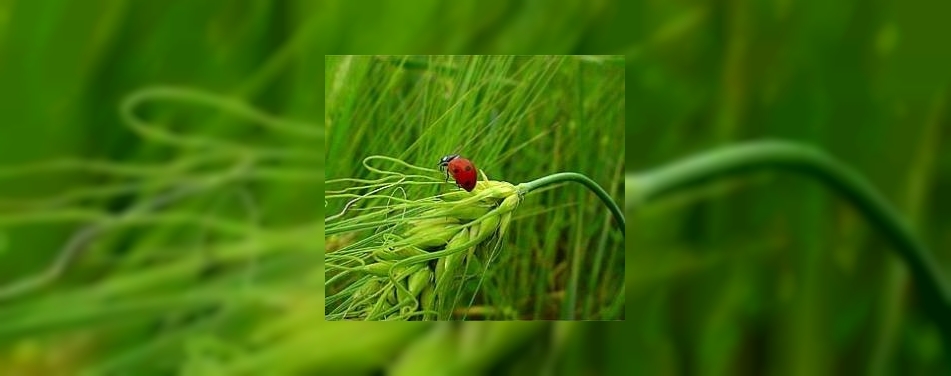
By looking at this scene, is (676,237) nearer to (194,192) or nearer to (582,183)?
(582,183)

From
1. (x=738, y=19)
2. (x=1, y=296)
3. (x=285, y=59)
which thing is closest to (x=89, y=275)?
(x=1, y=296)

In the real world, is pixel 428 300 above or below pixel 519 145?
below

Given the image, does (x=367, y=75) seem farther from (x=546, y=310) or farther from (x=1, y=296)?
(x=1, y=296)

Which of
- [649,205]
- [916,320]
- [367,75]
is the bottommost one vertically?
[916,320]

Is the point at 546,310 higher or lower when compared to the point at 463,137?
lower

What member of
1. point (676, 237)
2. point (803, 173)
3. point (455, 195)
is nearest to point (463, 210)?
point (455, 195)

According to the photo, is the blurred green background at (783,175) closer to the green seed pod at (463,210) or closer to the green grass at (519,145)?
the green grass at (519,145)

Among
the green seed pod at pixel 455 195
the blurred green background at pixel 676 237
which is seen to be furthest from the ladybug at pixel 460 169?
the blurred green background at pixel 676 237
